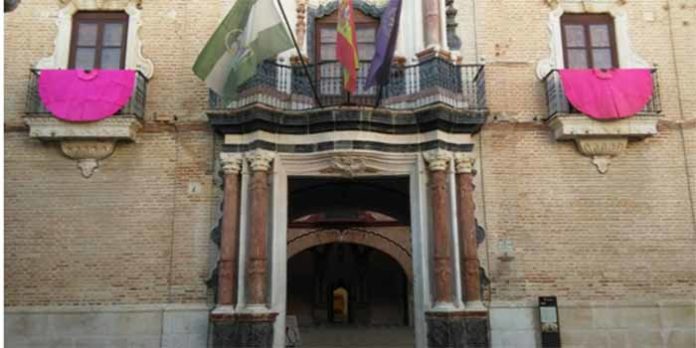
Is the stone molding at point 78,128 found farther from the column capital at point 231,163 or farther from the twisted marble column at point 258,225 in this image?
the twisted marble column at point 258,225

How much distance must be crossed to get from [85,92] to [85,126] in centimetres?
59

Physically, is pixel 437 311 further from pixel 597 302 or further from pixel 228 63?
pixel 228 63

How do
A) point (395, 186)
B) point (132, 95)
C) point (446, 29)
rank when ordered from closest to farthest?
point (132, 95), point (446, 29), point (395, 186)

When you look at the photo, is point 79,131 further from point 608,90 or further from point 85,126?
point 608,90

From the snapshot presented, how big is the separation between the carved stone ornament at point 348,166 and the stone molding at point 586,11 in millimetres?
3695

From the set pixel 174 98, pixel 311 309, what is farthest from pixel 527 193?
pixel 311 309

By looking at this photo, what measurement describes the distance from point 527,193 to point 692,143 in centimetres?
314

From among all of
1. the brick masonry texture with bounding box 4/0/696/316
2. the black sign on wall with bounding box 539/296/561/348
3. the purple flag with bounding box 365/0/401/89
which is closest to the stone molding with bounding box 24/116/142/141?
the brick masonry texture with bounding box 4/0/696/316

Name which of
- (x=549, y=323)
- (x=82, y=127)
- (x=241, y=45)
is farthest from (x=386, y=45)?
(x=82, y=127)

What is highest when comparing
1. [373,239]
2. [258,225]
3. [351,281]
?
[373,239]

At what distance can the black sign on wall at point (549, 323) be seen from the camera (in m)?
10.5

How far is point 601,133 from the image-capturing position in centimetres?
1107

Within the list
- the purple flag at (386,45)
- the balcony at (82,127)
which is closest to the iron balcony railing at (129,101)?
the balcony at (82,127)

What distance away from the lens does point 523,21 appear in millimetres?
12125
